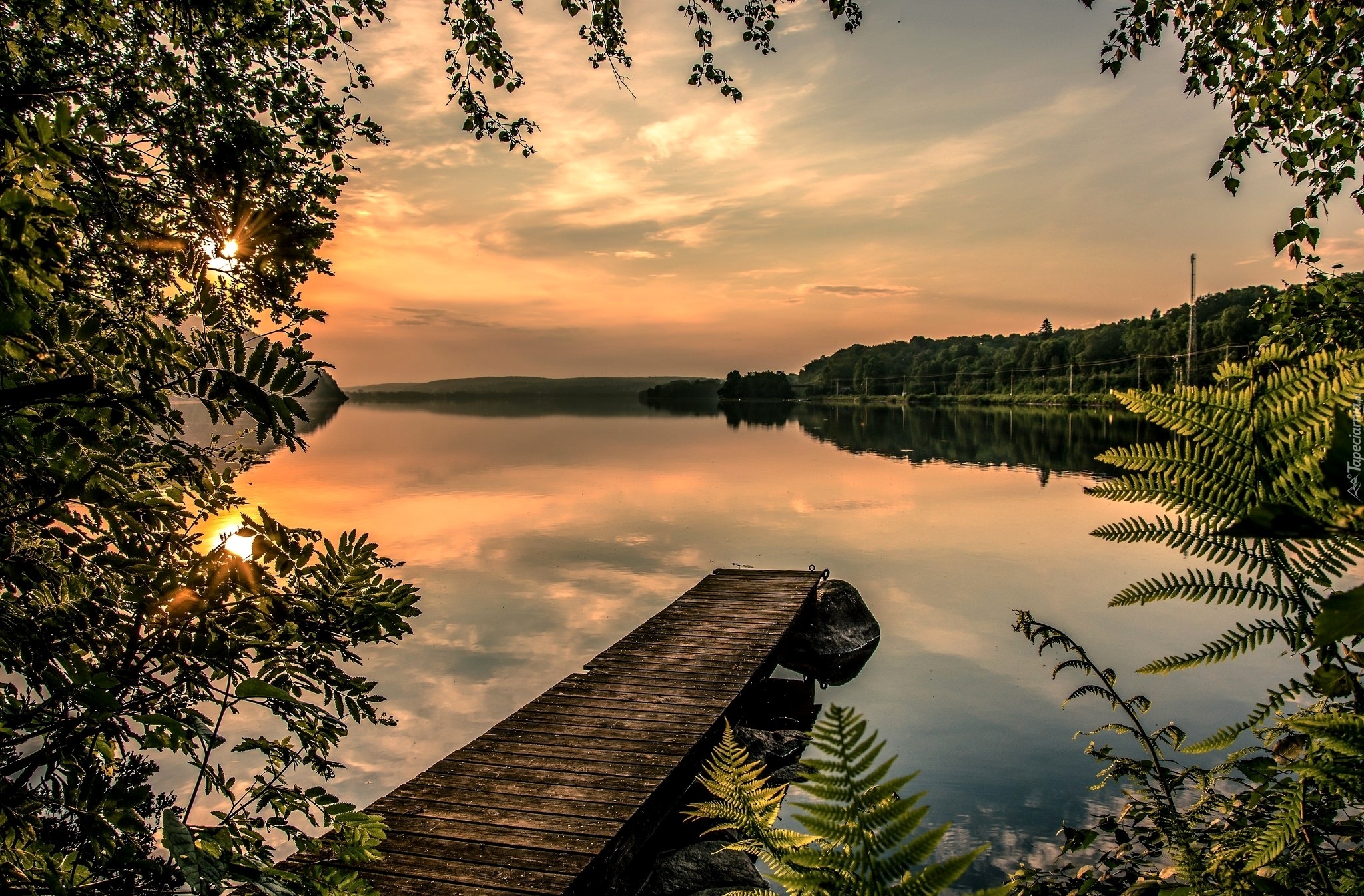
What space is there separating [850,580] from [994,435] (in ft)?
160

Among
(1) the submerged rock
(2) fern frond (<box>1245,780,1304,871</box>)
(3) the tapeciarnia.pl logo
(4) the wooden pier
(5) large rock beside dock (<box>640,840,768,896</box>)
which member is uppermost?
(3) the tapeciarnia.pl logo

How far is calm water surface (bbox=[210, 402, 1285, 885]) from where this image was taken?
30.4 ft

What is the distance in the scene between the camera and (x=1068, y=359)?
118 meters

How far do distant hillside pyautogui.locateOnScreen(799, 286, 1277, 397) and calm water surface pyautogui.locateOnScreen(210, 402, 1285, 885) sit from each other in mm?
36672

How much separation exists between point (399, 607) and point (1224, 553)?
201cm

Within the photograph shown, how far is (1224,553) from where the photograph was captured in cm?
130

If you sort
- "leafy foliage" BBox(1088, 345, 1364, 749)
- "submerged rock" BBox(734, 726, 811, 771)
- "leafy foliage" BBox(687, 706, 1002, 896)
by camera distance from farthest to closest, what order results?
"submerged rock" BBox(734, 726, 811, 771) → "leafy foliage" BBox(1088, 345, 1364, 749) → "leafy foliage" BBox(687, 706, 1002, 896)

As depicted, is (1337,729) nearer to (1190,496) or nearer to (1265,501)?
(1190,496)

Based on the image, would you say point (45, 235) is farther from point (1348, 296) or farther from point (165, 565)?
point (1348, 296)

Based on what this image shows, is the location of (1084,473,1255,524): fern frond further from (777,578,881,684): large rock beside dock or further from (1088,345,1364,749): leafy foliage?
(777,578,881,684): large rock beside dock

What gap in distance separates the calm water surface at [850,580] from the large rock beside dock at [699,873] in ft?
7.45

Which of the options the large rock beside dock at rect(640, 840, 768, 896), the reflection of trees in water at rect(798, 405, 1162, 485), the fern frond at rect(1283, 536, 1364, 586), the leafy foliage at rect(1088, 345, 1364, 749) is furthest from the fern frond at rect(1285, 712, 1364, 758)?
the reflection of trees in water at rect(798, 405, 1162, 485)

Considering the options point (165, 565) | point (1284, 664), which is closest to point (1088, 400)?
point (1284, 664)

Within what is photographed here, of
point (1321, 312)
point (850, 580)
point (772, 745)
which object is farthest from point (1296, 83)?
point (850, 580)
